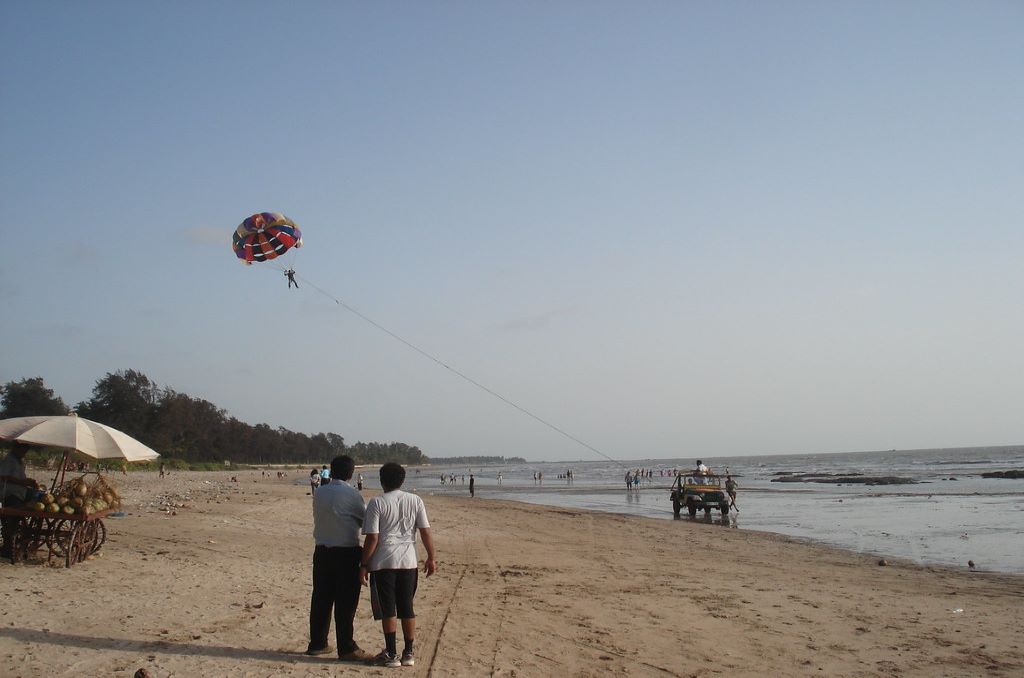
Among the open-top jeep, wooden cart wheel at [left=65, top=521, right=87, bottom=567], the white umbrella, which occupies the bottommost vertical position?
the open-top jeep

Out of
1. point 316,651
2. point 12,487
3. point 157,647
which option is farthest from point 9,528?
point 316,651

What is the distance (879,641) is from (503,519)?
17685 mm

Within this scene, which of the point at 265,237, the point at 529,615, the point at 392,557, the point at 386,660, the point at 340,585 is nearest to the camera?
the point at 392,557

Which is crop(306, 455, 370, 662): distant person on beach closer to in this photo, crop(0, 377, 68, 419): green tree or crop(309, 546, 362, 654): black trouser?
crop(309, 546, 362, 654): black trouser

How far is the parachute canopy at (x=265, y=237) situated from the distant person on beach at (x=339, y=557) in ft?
40.8

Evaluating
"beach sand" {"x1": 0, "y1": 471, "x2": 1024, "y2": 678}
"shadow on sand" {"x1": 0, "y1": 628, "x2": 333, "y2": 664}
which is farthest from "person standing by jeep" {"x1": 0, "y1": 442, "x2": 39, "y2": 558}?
"shadow on sand" {"x1": 0, "y1": 628, "x2": 333, "y2": 664}

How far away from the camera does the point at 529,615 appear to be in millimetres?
8344

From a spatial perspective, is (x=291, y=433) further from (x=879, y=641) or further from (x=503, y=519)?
(x=879, y=641)

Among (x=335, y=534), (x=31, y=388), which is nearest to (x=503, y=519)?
(x=335, y=534)

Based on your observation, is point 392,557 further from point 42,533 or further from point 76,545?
point 42,533

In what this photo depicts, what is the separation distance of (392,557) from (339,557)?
0.55m

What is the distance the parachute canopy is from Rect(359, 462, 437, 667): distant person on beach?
1272 cm

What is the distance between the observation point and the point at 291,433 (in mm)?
142375

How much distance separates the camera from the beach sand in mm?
6133
